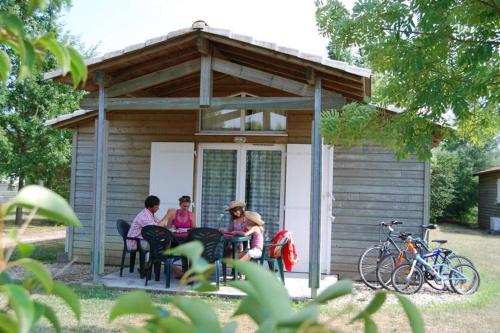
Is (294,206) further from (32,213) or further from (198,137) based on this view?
(32,213)

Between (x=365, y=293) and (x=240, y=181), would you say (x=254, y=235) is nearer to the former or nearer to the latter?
(x=240, y=181)

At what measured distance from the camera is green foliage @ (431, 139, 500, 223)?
23.5 meters

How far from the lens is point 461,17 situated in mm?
3623

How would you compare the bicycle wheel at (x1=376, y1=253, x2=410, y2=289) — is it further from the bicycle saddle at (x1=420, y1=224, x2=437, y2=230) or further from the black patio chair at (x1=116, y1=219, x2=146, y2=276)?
the black patio chair at (x1=116, y1=219, x2=146, y2=276)

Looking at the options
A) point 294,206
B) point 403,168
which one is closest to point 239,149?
point 294,206

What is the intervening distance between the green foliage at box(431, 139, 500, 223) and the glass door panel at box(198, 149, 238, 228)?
1560 cm

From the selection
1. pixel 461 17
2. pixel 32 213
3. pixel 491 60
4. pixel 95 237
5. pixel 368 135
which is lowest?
pixel 95 237

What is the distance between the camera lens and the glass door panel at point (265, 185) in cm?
845

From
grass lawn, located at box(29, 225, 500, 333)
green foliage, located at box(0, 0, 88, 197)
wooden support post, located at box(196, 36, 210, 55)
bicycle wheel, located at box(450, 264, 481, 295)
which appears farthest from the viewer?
green foliage, located at box(0, 0, 88, 197)

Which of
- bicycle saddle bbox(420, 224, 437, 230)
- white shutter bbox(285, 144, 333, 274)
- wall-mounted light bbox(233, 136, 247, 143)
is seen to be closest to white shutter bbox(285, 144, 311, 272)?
white shutter bbox(285, 144, 333, 274)

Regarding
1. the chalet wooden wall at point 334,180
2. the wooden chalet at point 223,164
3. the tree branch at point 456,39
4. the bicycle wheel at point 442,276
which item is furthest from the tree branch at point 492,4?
the bicycle wheel at point 442,276

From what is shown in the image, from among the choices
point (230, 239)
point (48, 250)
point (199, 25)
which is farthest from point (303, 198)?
point (48, 250)

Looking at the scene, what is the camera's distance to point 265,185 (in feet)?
27.9

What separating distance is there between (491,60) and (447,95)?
410mm
